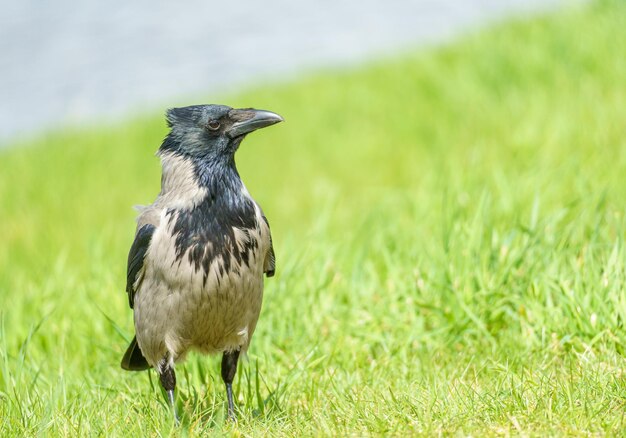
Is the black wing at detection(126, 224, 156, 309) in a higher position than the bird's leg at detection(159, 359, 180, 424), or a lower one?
higher

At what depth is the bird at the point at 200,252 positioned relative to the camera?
3555 millimetres

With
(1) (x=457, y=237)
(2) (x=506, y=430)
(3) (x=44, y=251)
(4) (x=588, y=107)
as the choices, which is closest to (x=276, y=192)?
(3) (x=44, y=251)

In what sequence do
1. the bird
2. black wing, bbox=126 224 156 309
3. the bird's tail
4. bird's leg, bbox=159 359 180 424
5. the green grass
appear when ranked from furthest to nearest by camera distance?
the bird's tail, bird's leg, bbox=159 359 180 424, black wing, bbox=126 224 156 309, the bird, the green grass

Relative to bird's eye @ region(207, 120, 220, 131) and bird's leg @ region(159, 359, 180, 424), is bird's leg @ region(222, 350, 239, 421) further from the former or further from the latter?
bird's eye @ region(207, 120, 220, 131)

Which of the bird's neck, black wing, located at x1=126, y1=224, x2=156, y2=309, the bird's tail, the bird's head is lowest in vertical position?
the bird's tail

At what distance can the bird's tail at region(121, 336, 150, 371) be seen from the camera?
13.4 feet

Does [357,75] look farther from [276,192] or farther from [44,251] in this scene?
[44,251]

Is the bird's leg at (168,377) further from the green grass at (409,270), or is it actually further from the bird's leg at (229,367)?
the bird's leg at (229,367)

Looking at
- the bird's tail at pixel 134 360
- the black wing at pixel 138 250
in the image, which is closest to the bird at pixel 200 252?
the black wing at pixel 138 250

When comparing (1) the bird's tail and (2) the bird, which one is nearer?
(2) the bird

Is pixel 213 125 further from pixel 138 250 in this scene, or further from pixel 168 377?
pixel 168 377

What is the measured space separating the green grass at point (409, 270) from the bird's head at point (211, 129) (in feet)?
2.98

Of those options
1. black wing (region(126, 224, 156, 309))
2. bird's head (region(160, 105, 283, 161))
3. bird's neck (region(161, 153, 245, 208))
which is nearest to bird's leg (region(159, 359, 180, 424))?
black wing (region(126, 224, 156, 309))

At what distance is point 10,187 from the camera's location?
8.32 meters
